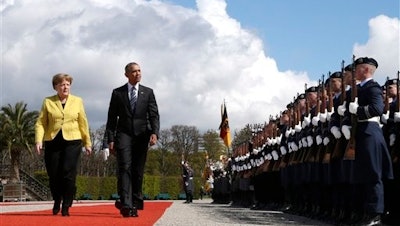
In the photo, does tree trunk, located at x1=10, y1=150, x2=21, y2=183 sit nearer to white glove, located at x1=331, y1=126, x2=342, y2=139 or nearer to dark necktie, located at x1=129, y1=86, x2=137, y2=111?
dark necktie, located at x1=129, y1=86, x2=137, y2=111

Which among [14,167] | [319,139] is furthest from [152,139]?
[14,167]

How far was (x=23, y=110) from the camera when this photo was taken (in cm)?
5222

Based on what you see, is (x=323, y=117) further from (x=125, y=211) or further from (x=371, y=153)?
(x=125, y=211)

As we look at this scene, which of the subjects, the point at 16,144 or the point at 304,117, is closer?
the point at 304,117

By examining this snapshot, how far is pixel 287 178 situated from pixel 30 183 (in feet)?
126

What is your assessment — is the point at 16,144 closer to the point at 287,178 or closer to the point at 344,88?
the point at 287,178

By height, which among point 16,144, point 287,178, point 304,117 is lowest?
point 287,178

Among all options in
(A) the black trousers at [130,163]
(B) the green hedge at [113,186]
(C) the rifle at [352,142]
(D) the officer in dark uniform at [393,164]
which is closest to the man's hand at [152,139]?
(A) the black trousers at [130,163]

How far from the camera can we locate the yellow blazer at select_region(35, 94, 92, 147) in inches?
367

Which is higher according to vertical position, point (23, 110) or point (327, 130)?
point (23, 110)

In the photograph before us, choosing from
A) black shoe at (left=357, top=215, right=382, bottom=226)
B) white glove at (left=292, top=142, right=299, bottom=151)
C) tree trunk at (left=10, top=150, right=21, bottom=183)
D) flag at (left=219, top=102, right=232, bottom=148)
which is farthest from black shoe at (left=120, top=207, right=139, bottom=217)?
tree trunk at (left=10, top=150, right=21, bottom=183)

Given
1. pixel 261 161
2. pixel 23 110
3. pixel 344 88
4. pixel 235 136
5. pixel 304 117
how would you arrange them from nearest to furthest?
pixel 344 88, pixel 304 117, pixel 261 161, pixel 23 110, pixel 235 136

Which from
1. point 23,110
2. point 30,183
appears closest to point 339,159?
point 30,183

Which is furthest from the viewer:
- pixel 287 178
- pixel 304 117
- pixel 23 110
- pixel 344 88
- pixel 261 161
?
pixel 23 110
